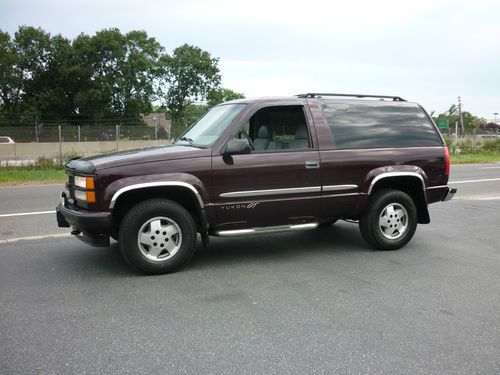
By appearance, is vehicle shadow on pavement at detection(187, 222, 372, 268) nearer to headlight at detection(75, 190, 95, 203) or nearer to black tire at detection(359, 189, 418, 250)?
black tire at detection(359, 189, 418, 250)

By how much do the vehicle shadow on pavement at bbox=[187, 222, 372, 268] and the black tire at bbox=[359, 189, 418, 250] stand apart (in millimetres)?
248

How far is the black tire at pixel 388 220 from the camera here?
6.21 meters

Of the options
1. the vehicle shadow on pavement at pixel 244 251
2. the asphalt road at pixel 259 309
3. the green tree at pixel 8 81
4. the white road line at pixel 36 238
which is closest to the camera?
the asphalt road at pixel 259 309

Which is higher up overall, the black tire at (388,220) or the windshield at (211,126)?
the windshield at (211,126)

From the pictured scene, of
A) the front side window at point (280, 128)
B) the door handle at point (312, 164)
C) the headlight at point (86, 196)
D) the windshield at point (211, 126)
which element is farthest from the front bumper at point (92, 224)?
the door handle at point (312, 164)

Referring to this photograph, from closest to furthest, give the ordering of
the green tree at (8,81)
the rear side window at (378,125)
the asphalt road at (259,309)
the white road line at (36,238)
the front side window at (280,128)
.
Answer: the asphalt road at (259,309)
the front side window at (280,128)
the rear side window at (378,125)
the white road line at (36,238)
the green tree at (8,81)

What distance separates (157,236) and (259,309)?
58.0 inches

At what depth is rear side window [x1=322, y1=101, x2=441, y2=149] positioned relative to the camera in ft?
19.9

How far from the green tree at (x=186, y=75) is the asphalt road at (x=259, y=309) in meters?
67.4

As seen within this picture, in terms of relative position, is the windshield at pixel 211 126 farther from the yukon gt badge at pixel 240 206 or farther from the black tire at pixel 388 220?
the black tire at pixel 388 220

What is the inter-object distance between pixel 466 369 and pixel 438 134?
4014 millimetres

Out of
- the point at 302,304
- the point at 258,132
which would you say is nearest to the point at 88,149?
the point at 258,132

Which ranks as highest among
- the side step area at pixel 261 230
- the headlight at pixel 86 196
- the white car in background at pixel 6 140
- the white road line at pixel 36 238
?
the white car in background at pixel 6 140

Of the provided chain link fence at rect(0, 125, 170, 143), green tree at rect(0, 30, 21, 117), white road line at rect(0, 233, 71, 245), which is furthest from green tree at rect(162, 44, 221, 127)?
white road line at rect(0, 233, 71, 245)
